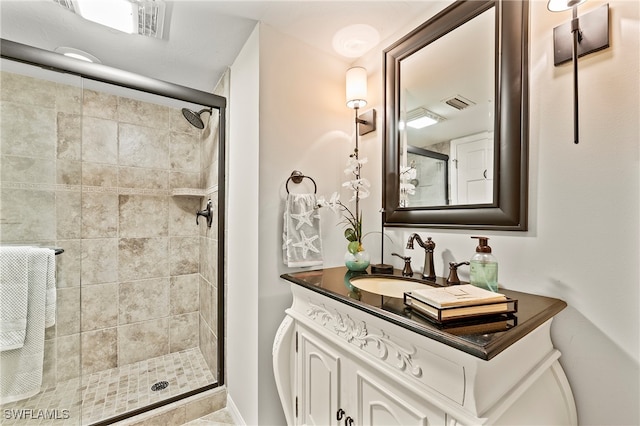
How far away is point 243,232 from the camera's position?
1.46 m

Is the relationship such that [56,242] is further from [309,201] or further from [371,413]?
[371,413]

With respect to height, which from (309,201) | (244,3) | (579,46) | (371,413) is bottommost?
(371,413)

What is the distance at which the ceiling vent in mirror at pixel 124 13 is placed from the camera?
1.17 m

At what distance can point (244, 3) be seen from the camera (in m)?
1.17

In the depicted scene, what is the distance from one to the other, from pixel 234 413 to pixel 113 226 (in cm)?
160

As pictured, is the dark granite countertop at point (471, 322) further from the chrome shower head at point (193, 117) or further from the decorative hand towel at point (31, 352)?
the chrome shower head at point (193, 117)

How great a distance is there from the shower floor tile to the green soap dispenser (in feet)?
5.75

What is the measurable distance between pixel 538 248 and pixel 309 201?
3.04ft

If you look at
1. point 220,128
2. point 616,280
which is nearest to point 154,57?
point 220,128

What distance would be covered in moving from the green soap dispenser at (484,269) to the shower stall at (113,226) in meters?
1.44

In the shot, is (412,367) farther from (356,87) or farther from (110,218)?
(110,218)

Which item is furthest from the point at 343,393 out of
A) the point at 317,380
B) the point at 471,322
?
the point at 471,322

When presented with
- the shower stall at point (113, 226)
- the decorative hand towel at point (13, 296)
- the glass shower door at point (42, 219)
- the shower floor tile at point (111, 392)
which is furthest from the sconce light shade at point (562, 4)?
the shower floor tile at point (111, 392)

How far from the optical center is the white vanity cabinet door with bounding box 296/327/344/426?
914mm
